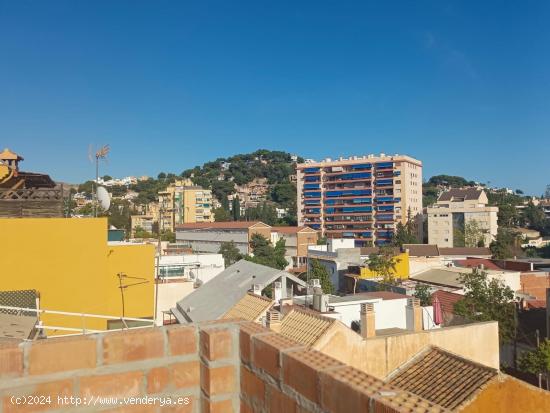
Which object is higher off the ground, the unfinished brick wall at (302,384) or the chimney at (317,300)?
the unfinished brick wall at (302,384)

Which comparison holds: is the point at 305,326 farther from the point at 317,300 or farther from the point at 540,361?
the point at 540,361

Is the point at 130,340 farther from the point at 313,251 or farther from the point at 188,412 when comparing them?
the point at 313,251

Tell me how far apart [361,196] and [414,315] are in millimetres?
77923

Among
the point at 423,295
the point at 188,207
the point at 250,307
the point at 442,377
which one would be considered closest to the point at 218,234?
the point at 188,207

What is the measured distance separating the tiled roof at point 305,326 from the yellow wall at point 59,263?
4838 mm

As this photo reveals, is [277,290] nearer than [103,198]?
No

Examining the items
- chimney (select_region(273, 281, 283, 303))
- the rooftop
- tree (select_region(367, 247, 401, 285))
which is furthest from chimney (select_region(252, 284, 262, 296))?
tree (select_region(367, 247, 401, 285))

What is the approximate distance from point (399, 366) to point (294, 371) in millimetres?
11059

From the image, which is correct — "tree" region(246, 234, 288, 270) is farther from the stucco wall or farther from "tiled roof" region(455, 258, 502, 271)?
the stucco wall

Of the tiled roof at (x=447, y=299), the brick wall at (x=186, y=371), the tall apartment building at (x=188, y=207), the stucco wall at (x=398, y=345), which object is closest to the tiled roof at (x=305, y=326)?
the stucco wall at (x=398, y=345)

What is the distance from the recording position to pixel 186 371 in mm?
2703

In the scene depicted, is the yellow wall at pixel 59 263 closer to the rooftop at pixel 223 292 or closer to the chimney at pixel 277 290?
the rooftop at pixel 223 292

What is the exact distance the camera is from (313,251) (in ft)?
169

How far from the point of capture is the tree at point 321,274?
139 ft
